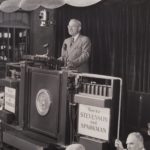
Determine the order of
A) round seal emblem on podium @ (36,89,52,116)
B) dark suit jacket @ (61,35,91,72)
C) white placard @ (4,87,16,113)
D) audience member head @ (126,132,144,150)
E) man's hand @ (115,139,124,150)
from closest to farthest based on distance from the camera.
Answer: audience member head @ (126,132,144,150)
man's hand @ (115,139,124,150)
round seal emblem on podium @ (36,89,52,116)
dark suit jacket @ (61,35,91,72)
white placard @ (4,87,16,113)

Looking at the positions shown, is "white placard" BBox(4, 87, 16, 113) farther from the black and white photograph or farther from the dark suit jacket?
the dark suit jacket

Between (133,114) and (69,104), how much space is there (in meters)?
1.43

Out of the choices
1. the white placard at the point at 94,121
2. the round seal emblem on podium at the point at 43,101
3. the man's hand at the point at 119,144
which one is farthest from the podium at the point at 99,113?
the round seal emblem on podium at the point at 43,101

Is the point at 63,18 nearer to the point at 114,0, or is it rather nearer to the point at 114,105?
the point at 114,0

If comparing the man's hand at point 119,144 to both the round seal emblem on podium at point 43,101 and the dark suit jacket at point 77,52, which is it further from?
the dark suit jacket at point 77,52

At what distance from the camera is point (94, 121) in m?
4.41

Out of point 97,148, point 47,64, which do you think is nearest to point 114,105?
point 97,148

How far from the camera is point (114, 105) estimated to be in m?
4.32

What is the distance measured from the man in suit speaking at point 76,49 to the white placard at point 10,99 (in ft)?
2.54

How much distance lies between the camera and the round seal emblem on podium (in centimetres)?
498

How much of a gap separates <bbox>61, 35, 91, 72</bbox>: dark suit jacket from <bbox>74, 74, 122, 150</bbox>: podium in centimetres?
82

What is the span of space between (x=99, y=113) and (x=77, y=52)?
4.49ft

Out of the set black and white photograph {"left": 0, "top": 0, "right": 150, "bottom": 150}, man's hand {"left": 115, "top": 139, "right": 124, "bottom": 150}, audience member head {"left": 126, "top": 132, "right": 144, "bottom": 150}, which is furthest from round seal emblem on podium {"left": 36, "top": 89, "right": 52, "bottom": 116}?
audience member head {"left": 126, "top": 132, "right": 144, "bottom": 150}

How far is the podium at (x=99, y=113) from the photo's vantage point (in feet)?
14.0
